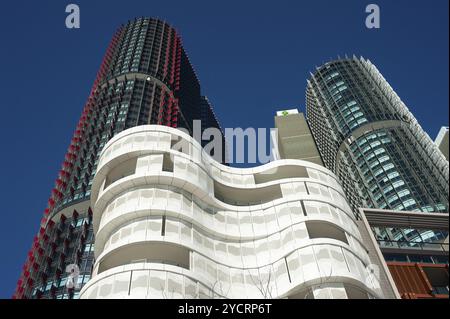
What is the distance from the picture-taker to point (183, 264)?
40.3m

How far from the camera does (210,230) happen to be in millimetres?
44125

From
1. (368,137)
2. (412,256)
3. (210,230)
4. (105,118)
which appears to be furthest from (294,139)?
(210,230)

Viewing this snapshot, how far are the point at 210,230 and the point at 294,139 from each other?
313 feet

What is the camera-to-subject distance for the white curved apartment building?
124 ft

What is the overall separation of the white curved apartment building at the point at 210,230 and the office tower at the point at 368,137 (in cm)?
6191

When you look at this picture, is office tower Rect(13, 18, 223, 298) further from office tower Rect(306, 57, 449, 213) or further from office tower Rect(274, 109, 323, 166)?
office tower Rect(306, 57, 449, 213)

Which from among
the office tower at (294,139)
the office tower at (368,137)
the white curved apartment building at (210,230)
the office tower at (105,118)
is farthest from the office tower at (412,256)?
the office tower at (294,139)

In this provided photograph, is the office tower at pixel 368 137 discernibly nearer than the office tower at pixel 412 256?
No

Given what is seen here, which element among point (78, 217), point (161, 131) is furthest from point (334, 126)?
point (161, 131)

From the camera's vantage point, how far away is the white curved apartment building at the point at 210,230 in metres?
37.8

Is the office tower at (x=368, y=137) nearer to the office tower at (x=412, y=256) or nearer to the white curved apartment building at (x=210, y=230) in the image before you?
the office tower at (x=412, y=256)

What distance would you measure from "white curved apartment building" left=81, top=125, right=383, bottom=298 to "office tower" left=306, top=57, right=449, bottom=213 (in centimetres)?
6191

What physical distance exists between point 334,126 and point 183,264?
11439 centimetres

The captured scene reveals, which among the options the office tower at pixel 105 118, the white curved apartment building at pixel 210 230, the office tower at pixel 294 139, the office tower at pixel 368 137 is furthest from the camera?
the office tower at pixel 294 139
